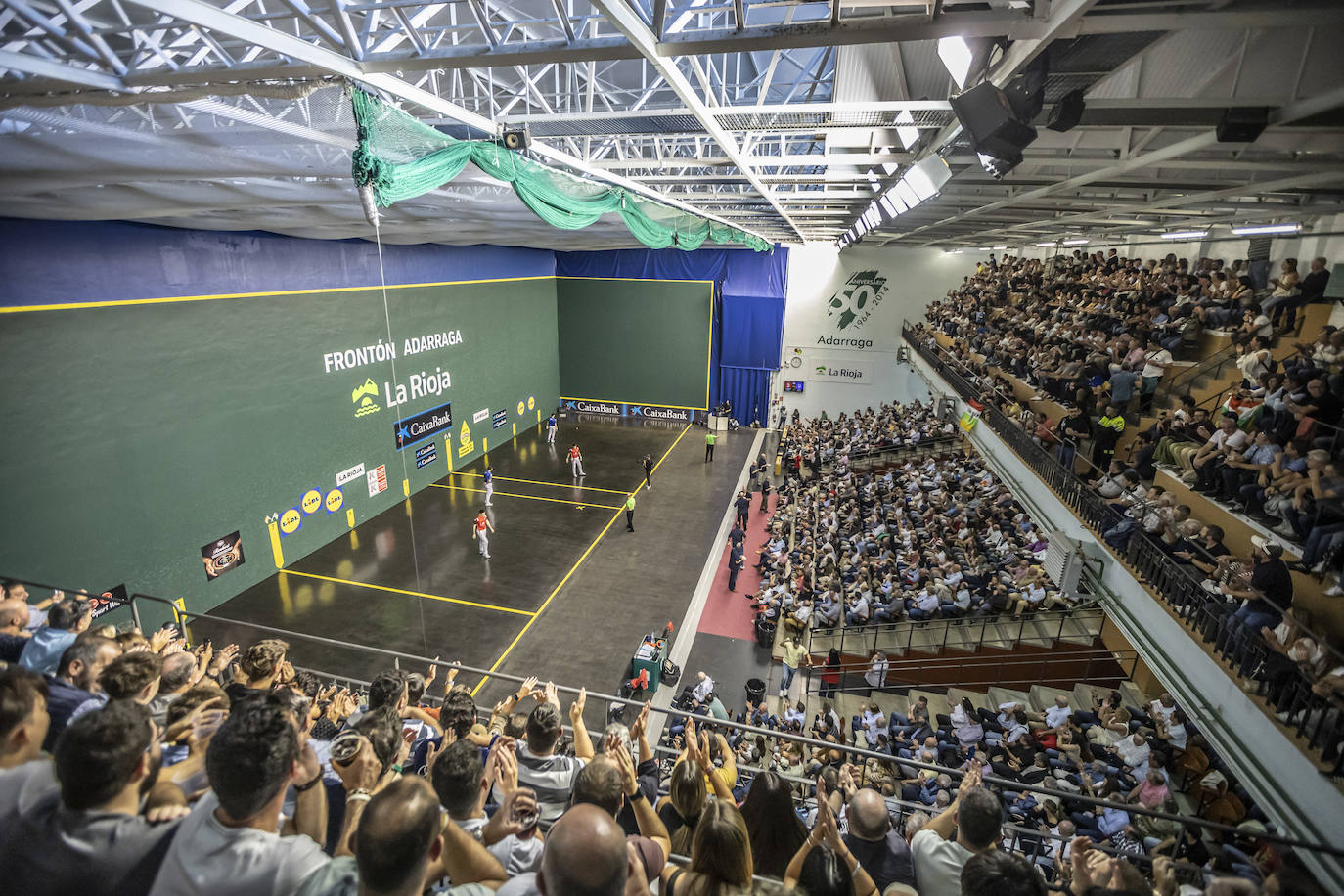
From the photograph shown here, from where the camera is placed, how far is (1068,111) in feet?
11.3

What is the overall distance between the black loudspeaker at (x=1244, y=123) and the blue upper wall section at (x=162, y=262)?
11.9m

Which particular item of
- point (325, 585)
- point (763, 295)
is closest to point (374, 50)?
point (325, 585)

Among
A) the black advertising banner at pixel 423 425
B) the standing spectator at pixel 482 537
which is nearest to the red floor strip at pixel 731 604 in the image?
the standing spectator at pixel 482 537

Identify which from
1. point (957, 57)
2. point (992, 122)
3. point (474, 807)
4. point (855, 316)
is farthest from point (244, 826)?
point (855, 316)

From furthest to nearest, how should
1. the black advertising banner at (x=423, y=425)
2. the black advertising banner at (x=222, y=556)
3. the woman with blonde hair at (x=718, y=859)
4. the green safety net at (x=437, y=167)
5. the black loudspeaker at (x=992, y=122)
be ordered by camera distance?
1. the black advertising banner at (x=423, y=425)
2. the black advertising banner at (x=222, y=556)
3. the green safety net at (x=437, y=167)
4. the black loudspeaker at (x=992, y=122)
5. the woman with blonde hair at (x=718, y=859)

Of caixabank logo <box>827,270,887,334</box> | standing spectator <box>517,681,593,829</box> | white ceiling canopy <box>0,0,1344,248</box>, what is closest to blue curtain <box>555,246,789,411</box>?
caixabank logo <box>827,270,887,334</box>

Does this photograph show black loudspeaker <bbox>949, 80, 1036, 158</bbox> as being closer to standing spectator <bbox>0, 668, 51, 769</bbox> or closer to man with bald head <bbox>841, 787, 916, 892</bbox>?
man with bald head <bbox>841, 787, 916, 892</bbox>

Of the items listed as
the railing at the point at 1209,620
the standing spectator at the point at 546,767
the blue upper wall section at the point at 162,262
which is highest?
the blue upper wall section at the point at 162,262

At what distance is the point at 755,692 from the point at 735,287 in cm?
1661

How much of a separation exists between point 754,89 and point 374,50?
4.80m

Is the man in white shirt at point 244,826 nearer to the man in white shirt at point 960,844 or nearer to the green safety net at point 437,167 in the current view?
the man in white shirt at point 960,844

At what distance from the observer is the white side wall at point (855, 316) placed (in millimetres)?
21969

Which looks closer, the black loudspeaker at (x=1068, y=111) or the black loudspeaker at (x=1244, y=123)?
the black loudspeaker at (x=1068, y=111)

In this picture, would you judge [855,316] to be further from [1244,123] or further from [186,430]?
[186,430]
